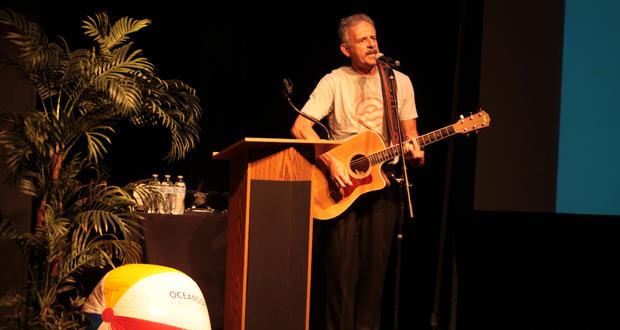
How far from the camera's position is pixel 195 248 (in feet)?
14.6

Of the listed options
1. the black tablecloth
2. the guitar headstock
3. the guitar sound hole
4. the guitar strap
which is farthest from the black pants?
the black tablecloth

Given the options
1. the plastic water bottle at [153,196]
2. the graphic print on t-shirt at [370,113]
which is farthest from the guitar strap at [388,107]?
the plastic water bottle at [153,196]

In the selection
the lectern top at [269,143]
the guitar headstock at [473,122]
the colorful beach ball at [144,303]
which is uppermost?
the guitar headstock at [473,122]

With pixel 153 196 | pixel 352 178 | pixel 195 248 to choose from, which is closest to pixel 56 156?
pixel 153 196

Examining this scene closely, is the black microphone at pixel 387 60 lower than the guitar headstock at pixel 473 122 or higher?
higher

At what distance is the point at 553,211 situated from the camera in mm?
4258

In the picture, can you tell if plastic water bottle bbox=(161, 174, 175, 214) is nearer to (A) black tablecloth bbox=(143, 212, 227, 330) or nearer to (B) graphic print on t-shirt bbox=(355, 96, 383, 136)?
(A) black tablecloth bbox=(143, 212, 227, 330)

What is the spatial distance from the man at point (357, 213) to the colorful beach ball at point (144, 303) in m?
0.80

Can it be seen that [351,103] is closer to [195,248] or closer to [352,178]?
[352,178]

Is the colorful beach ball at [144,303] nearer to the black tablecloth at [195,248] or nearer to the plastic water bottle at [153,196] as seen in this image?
the plastic water bottle at [153,196]

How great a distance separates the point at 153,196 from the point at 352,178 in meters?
1.38

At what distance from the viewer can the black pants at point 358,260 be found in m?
3.90

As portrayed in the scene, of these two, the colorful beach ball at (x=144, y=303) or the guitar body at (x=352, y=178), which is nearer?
the colorful beach ball at (x=144, y=303)

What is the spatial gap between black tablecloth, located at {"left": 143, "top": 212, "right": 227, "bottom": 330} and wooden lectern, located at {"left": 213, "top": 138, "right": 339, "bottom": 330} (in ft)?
3.16
